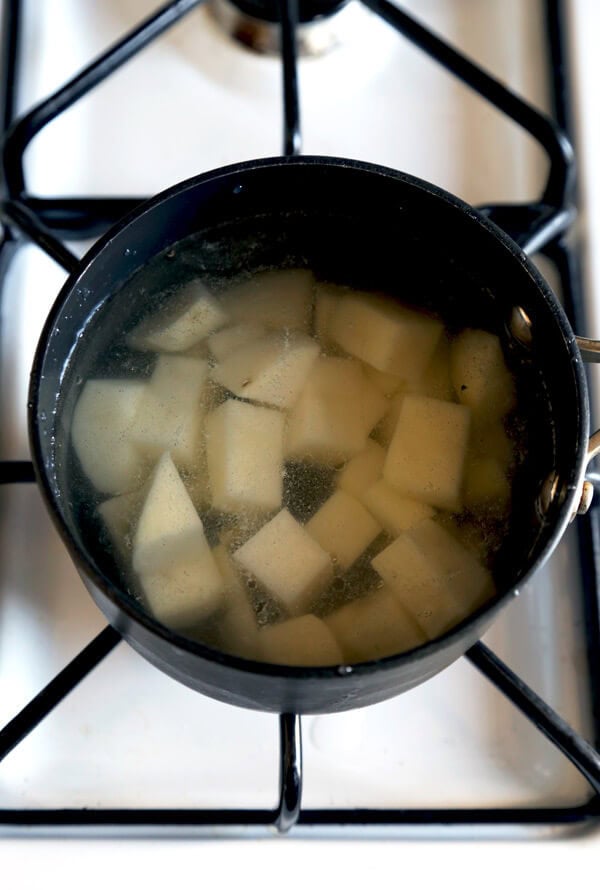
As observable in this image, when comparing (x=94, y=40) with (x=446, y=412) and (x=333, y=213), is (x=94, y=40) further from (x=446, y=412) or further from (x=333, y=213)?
(x=446, y=412)

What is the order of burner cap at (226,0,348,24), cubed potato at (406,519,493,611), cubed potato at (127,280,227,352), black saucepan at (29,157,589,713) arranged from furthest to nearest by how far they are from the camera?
burner cap at (226,0,348,24), cubed potato at (127,280,227,352), cubed potato at (406,519,493,611), black saucepan at (29,157,589,713)

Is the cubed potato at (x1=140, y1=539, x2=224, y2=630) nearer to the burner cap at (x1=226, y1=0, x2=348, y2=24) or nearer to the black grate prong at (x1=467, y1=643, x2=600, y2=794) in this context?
the black grate prong at (x1=467, y1=643, x2=600, y2=794)

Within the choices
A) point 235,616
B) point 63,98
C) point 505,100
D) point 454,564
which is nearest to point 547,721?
point 454,564

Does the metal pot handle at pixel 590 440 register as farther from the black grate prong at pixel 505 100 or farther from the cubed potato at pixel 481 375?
the black grate prong at pixel 505 100

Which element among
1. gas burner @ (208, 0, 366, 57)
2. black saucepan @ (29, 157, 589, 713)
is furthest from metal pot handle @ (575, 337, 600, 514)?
gas burner @ (208, 0, 366, 57)

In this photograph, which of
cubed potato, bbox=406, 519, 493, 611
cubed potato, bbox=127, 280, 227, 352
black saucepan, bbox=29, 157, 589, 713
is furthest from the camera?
cubed potato, bbox=127, 280, 227, 352
